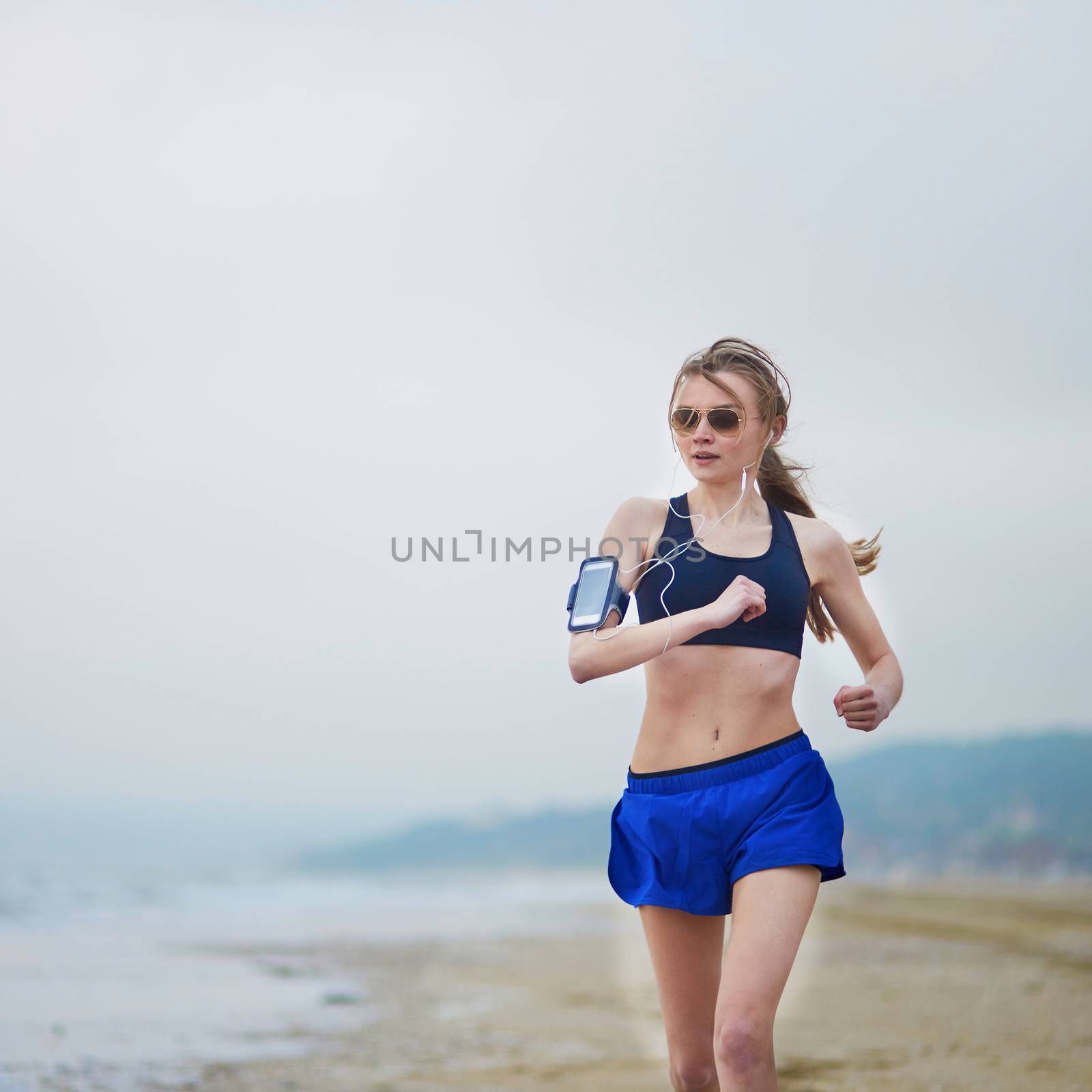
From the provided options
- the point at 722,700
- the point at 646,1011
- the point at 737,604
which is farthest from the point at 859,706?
the point at 646,1011

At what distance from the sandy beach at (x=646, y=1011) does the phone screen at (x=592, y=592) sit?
288 centimetres

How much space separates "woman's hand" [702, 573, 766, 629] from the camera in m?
2.05

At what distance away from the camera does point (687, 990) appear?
2258 millimetres

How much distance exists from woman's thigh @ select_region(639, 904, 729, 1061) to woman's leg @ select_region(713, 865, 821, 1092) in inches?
7.2

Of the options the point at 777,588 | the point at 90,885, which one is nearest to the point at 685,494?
the point at 777,588

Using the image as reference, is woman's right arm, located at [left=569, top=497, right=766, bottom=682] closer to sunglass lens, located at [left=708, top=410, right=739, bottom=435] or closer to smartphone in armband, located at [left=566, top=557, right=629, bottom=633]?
smartphone in armband, located at [left=566, top=557, right=629, bottom=633]

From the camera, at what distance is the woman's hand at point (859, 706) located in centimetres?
221

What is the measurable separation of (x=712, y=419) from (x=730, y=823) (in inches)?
28.1

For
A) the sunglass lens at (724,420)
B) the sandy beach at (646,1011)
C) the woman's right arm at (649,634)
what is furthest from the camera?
the sandy beach at (646,1011)

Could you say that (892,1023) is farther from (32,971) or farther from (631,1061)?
(32,971)

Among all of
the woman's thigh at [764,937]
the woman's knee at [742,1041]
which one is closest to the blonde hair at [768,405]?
the woman's thigh at [764,937]

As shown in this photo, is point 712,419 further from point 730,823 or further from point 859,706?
point 730,823

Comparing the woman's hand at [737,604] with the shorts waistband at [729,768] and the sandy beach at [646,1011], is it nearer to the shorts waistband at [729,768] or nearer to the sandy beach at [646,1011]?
the shorts waistband at [729,768]

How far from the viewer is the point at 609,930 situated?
27.2 ft
